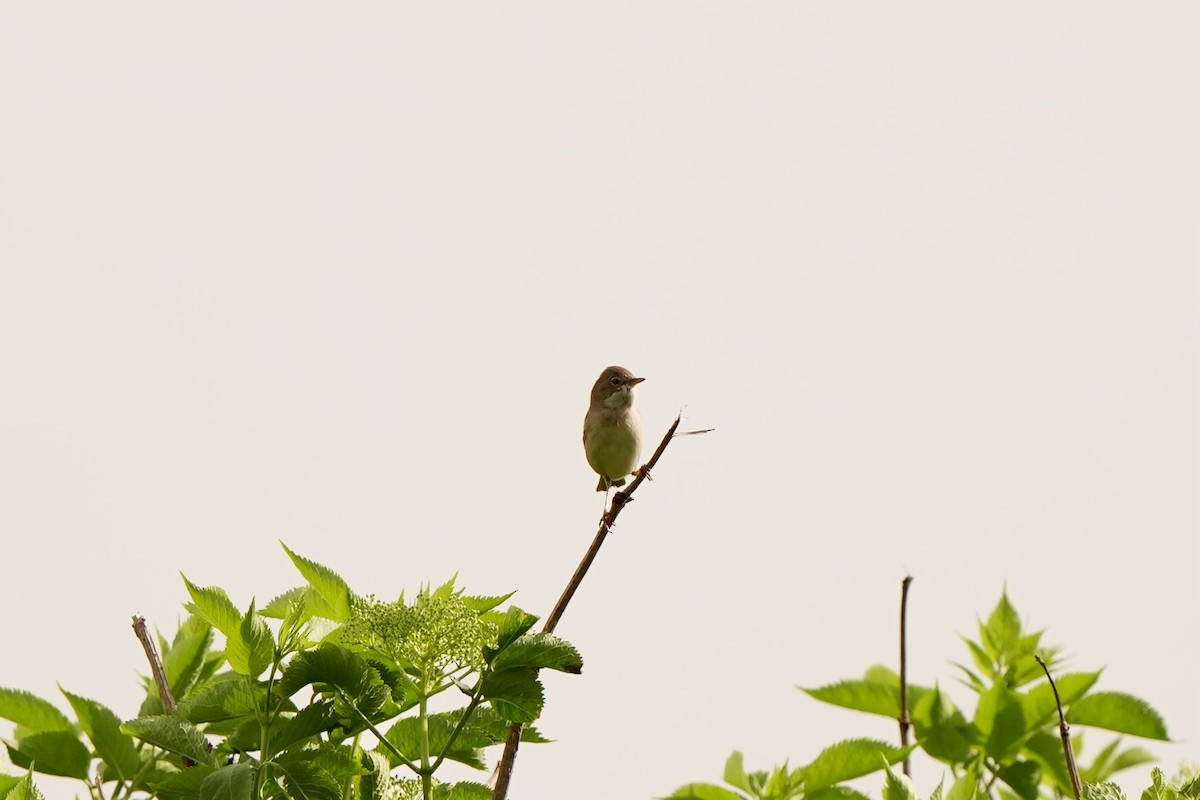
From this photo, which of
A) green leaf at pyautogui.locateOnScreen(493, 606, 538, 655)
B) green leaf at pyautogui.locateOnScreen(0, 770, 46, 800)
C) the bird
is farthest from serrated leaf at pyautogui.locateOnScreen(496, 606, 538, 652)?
the bird

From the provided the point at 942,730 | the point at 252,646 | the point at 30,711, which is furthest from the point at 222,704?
the point at 942,730

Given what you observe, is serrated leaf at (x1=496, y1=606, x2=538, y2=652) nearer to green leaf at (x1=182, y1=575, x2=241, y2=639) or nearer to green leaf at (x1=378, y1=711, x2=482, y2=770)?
green leaf at (x1=378, y1=711, x2=482, y2=770)

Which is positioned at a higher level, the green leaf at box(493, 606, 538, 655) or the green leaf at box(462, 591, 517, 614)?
the green leaf at box(462, 591, 517, 614)

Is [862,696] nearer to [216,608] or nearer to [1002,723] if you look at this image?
[1002,723]

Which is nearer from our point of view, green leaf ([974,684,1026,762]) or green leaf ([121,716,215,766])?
green leaf ([121,716,215,766])

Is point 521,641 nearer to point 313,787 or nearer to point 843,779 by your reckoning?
point 313,787

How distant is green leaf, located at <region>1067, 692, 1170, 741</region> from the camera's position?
291 centimetres

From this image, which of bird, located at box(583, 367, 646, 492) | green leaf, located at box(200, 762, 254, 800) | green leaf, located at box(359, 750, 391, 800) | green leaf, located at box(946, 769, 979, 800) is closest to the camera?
green leaf, located at box(200, 762, 254, 800)

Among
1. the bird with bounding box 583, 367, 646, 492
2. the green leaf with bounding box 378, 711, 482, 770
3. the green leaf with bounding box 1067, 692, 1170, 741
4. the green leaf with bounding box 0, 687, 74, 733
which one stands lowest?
the green leaf with bounding box 378, 711, 482, 770

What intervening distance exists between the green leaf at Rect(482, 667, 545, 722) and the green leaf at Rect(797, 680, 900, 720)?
1.26 meters

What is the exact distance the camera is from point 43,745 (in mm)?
2340

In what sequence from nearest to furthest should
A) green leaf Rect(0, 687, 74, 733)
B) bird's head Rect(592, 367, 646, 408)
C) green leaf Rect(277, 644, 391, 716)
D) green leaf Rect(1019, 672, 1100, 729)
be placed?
green leaf Rect(277, 644, 391, 716), green leaf Rect(0, 687, 74, 733), green leaf Rect(1019, 672, 1100, 729), bird's head Rect(592, 367, 646, 408)

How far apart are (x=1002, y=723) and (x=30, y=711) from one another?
2.00m

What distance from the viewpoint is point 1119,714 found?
2928 mm
